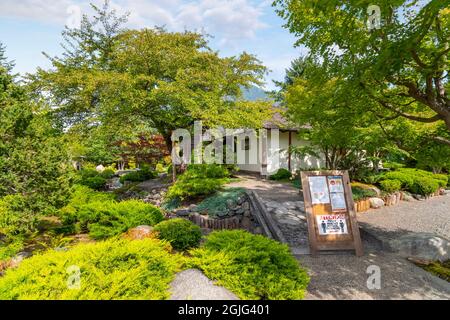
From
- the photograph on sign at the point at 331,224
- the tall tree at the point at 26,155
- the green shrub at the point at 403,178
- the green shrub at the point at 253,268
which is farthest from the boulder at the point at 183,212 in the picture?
the green shrub at the point at 403,178

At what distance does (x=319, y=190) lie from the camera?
6.12 metres

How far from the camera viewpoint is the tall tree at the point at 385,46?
385 centimetres

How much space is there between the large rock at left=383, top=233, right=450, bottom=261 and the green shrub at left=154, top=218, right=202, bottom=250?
15.3 feet

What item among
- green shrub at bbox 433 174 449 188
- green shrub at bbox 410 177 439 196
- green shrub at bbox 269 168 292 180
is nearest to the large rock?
green shrub at bbox 410 177 439 196

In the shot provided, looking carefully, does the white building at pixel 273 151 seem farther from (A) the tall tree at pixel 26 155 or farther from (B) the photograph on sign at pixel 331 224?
(A) the tall tree at pixel 26 155

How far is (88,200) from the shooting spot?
9836 mm

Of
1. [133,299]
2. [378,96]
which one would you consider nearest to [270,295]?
[133,299]

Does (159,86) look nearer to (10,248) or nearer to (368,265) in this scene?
(10,248)

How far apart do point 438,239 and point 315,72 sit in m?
4.85

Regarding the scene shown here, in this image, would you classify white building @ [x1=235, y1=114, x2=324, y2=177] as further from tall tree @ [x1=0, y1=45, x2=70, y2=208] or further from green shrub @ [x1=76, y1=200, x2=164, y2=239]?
tall tree @ [x1=0, y1=45, x2=70, y2=208]

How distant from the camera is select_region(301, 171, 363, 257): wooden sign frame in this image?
228 inches

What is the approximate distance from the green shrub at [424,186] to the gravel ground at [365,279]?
8.14m

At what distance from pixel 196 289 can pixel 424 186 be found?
12.8m

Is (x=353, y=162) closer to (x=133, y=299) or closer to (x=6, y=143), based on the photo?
(x=133, y=299)
